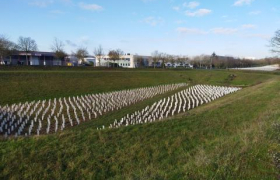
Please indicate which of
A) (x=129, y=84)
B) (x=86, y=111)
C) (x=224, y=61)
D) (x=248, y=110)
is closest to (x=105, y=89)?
(x=129, y=84)

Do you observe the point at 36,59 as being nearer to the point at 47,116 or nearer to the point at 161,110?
the point at 47,116

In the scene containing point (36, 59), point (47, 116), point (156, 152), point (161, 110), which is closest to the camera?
point (156, 152)

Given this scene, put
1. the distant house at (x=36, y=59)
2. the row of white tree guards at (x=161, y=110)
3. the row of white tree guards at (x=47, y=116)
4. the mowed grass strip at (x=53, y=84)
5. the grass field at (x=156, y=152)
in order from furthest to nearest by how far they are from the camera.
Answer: the distant house at (x=36, y=59) → the mowed grass strip at (x=53, y=84) → the row of white tree guards at (x=161, y=110) → the row of white tree guards at (x=47, y=116) → the grass field at (x=156, y=152)

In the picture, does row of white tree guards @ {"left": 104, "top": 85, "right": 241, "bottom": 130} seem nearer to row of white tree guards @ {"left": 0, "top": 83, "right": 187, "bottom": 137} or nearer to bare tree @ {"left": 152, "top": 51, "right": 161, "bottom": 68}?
row of white tree guards @ {"left": 0, "top": 83, "right": 187, "bottom": 137}

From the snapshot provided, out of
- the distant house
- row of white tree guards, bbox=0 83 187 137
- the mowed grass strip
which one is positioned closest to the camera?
row of white tree guards, bbox=0 83 187 137

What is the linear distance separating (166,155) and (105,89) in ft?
68.6

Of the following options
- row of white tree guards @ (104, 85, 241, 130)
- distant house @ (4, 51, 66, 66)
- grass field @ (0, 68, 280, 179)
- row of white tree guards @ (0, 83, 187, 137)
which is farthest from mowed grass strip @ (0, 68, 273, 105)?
distant house @ (4, 51, 66, 66)

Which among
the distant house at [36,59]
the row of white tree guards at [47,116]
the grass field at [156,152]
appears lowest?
the row of white tree guards at [47,116]

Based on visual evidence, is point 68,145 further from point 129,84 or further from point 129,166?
point 129,84

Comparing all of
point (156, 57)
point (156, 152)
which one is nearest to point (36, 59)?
point (156, 57)

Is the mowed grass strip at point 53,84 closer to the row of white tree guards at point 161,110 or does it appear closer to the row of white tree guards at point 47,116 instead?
the row of white tree guards at point 47,116

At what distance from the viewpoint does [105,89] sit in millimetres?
27203

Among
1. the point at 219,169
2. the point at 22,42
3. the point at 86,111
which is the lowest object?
the point at 86,111

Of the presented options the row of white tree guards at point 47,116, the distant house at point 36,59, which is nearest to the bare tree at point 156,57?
the distant house at point 36,59
